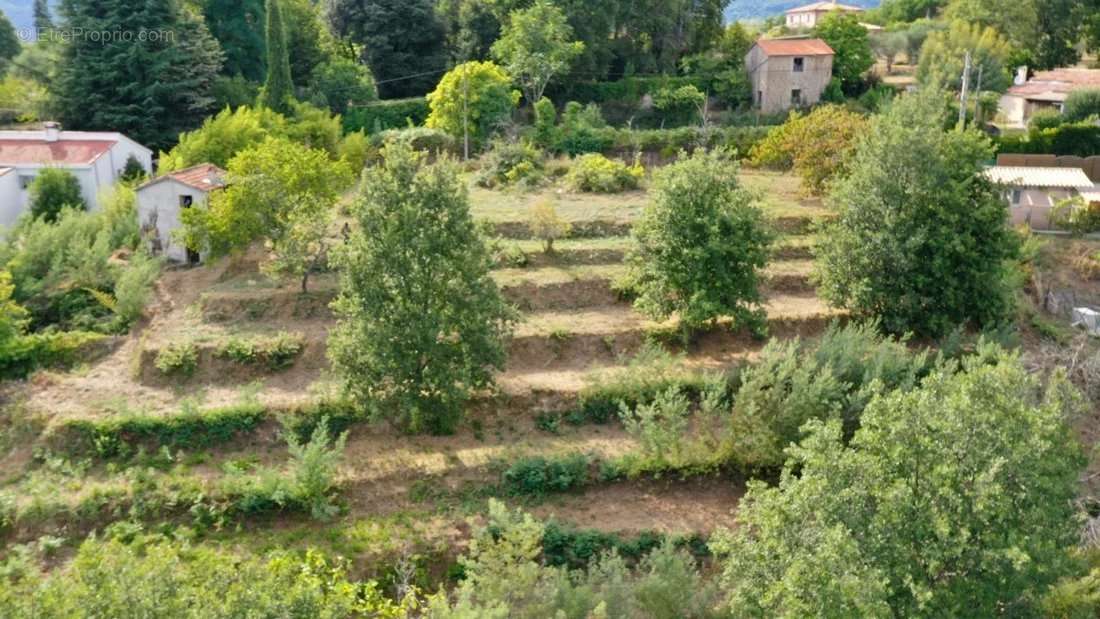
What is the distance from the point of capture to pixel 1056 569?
10617 millimetres

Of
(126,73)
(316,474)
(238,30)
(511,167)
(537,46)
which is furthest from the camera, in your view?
(238,30)

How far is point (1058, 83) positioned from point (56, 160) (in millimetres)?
39017

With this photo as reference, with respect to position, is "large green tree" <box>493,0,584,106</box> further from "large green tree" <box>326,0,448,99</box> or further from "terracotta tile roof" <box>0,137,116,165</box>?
"terracotta tile roof" <box>0,137,116,165</box>

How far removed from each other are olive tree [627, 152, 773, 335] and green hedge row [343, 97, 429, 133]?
67.4 ft

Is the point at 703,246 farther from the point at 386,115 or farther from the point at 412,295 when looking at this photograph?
the point at 386,115

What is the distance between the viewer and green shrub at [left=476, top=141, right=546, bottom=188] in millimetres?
30141

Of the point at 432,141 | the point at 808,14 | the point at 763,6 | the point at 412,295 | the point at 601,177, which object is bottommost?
the point at 412,295

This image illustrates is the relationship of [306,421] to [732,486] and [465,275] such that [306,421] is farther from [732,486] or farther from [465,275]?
[732,486]

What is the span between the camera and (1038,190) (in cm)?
2722

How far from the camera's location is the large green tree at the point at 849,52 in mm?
41500

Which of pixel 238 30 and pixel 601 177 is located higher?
pixel 238 30

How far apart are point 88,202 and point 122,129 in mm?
6242

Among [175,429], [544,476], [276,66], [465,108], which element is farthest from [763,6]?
[175,429]

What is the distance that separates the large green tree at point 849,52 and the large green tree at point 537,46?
11.9 metres
